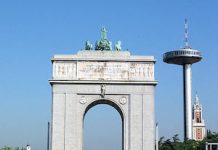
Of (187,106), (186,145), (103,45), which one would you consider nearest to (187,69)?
(187,106)

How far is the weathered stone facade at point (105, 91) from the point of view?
167ft

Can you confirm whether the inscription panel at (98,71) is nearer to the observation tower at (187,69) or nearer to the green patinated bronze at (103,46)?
the green patinated bronze at (103,46)

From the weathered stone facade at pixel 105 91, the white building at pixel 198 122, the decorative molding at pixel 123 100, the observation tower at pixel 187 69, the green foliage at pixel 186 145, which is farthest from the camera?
the white building at pixel 198 122

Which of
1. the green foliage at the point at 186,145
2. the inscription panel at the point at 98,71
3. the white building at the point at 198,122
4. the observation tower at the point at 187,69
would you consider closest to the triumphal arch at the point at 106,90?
the inscription panel at the point at 98,71

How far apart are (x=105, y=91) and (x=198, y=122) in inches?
3587

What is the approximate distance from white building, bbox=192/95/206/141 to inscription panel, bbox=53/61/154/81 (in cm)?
8627

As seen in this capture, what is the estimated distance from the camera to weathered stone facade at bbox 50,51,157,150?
167ft

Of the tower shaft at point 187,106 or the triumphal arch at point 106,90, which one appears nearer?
the triumphal arch at point 106,90

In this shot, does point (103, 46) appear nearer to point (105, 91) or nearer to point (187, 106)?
point (105, 91)

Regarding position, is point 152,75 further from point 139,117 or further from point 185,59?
point 185,59

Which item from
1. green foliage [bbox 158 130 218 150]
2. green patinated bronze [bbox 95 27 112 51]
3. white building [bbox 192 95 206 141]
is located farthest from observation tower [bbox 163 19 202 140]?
green patinated bronze [bbox 95 27 112 51]

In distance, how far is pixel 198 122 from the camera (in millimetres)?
138625

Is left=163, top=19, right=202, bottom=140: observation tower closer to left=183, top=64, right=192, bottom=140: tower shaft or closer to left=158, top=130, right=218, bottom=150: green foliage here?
left=183, top=64, right=192, bottom=140: tower shaft

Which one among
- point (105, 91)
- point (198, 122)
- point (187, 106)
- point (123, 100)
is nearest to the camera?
point (105, 91)
